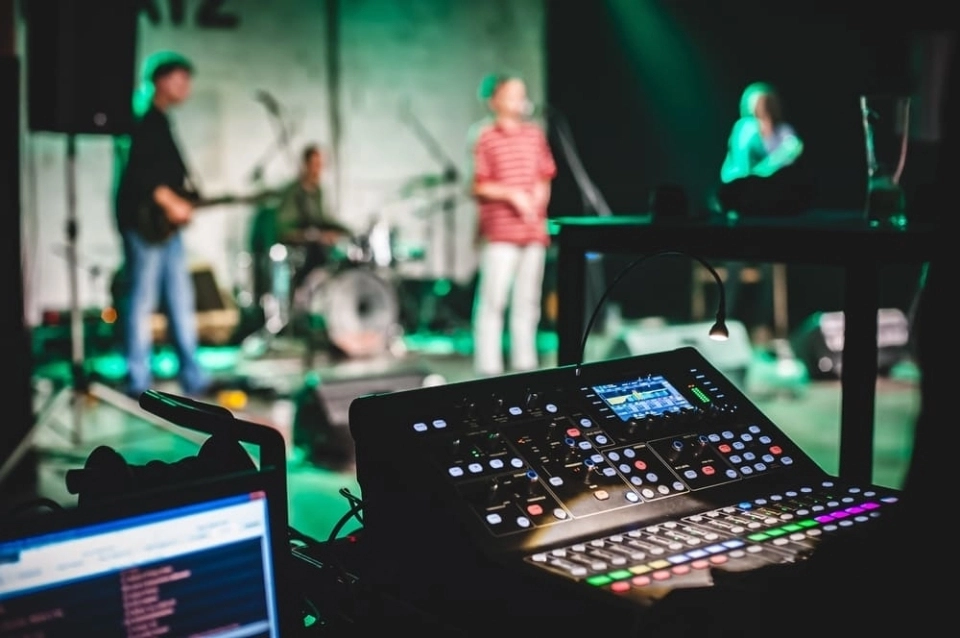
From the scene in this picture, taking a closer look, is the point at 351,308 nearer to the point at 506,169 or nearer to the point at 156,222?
the point at 506,169

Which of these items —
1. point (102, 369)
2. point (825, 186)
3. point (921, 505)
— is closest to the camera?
point (921, 505)

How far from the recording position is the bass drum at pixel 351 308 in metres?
7.07

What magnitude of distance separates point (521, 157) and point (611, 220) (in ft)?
12.6

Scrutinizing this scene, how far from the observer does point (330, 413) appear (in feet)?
12.9

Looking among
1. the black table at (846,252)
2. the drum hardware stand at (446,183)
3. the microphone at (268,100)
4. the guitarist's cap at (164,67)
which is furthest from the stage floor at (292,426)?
the microphone at (268,100)

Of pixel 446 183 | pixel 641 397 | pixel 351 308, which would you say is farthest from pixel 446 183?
pixel 641 397

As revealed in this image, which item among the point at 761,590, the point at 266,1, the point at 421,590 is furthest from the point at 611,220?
the point at 266,1

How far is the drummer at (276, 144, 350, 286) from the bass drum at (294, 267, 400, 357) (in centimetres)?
20

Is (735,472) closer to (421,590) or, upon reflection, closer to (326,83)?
(421,590)

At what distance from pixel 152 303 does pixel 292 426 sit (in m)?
1.35

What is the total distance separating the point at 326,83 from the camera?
8.65 meters

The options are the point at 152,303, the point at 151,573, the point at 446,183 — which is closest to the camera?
the point at 151,573

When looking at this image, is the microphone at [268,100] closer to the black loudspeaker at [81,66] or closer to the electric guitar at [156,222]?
the electric guitar at [156,222]

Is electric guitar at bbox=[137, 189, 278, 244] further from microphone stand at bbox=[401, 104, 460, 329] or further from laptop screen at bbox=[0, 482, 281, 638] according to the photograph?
laptop screen at bbox=[0, 482, 281, 638]
